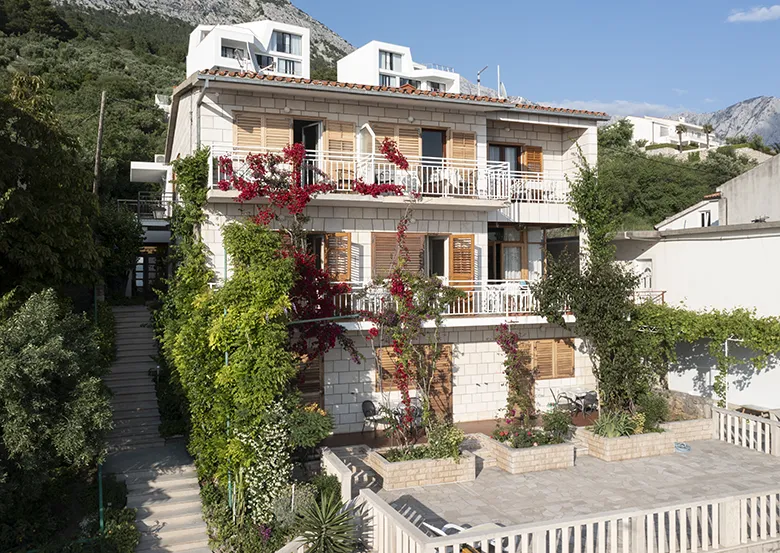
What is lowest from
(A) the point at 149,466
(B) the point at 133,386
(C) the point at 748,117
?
(A) the point at 149,466

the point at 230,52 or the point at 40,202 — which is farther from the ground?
the point at 230,52

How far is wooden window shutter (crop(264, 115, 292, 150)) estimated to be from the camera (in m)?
15.8

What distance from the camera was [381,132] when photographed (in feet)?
56.1

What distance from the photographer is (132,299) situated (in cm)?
2330

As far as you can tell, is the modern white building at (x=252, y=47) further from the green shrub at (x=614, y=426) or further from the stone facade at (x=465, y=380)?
the green shrub at (x=614, y=426)

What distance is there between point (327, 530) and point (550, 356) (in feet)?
34.0

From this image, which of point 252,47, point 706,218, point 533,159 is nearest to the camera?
point 533,159

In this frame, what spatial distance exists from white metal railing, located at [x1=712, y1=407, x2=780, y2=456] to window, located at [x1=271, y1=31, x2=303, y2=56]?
195 ft

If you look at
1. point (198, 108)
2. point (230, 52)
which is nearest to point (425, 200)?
point (198, 108)

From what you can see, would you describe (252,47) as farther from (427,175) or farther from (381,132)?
(427,175)

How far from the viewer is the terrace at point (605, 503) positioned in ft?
28.9

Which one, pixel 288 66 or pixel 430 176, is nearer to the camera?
pixel 430 176

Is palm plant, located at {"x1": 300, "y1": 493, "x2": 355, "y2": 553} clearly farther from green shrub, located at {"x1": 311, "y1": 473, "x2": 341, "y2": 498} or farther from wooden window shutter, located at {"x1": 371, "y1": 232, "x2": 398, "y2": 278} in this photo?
wooden window shutter, located at {"x1": 371, "y1": 232, "x2": 398, "y2": 278}

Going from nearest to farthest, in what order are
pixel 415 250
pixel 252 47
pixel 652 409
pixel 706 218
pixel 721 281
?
pixel 652 409
pixel 415 250
pixel 721 281
pixel 706 218
pixel 252 47
